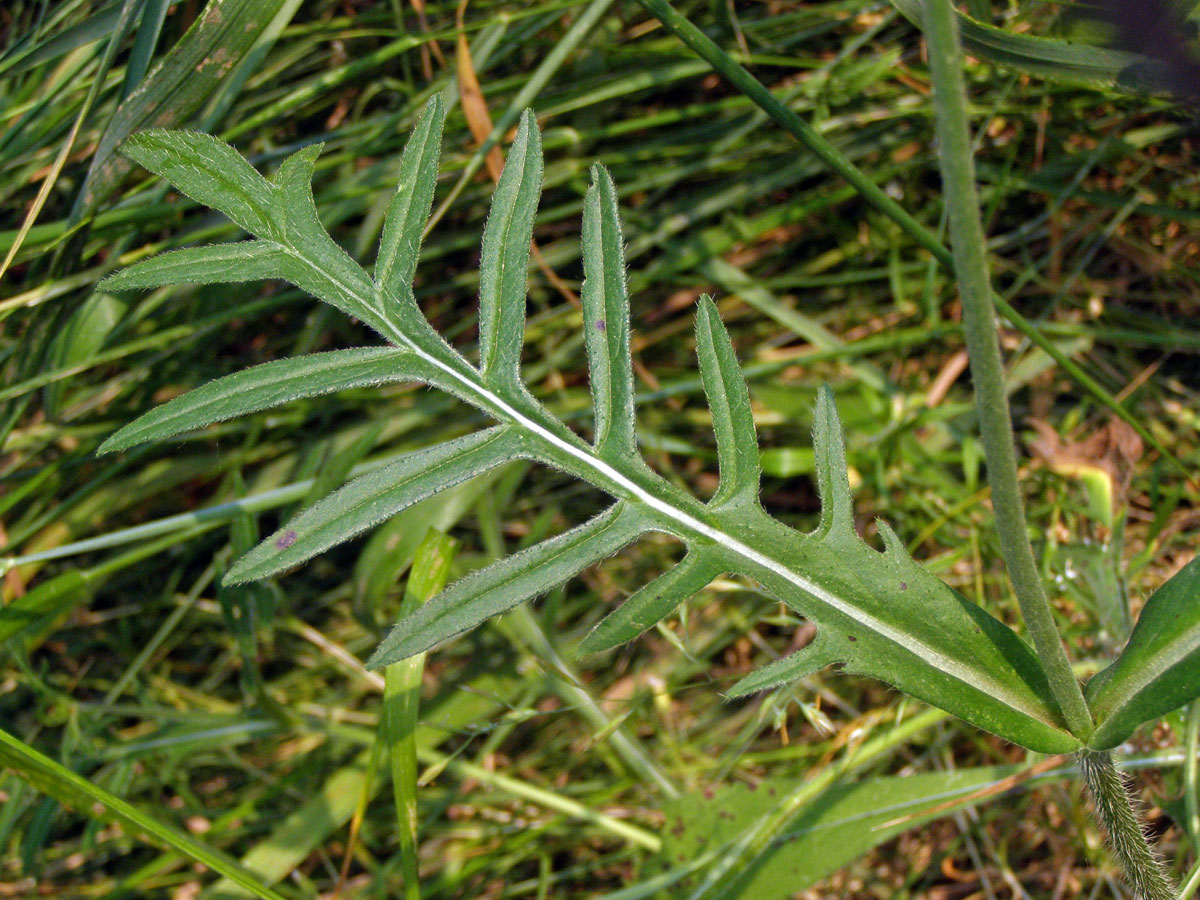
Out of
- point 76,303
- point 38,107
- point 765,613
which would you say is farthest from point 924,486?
point 38,107

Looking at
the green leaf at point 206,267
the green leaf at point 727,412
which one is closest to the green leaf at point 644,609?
the green leaf at point 727,412

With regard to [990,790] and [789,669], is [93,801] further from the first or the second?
[990,790]

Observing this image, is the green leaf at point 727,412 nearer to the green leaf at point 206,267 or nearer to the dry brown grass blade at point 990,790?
the green leaf at point 206,267

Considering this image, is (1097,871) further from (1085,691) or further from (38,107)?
(38,107)

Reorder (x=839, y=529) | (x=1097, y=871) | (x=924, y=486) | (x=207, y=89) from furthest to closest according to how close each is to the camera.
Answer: (x=924, y=486)
(x=1097, y=871)
(x=207, y=89)
(x=839, y=529)

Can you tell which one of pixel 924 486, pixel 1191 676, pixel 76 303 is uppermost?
pixel 76 303

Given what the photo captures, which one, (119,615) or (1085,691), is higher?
(1085,691)

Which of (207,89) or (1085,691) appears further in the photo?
(207,89)

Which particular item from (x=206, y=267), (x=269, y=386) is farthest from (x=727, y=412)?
(x=206, y=267)
